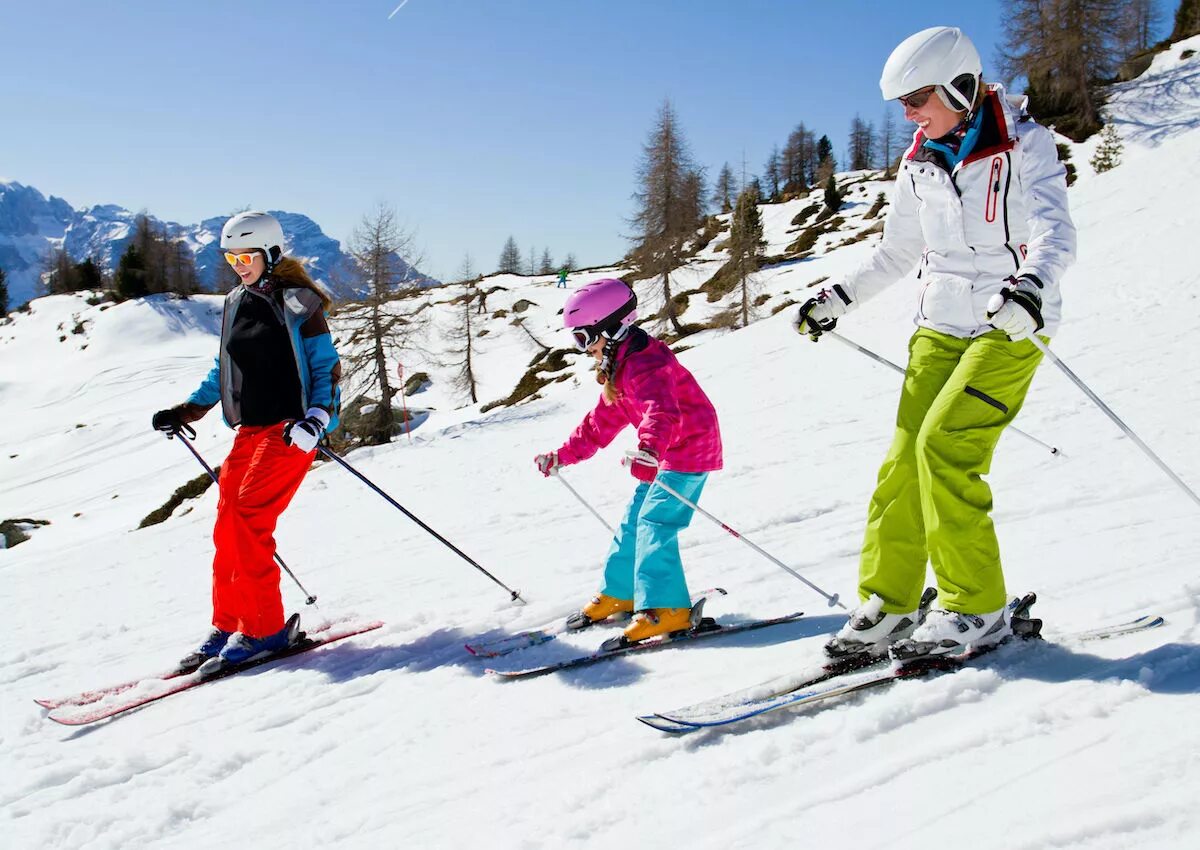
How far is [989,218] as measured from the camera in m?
2.84

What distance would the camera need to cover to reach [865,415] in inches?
398

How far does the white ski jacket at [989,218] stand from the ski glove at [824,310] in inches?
15.0

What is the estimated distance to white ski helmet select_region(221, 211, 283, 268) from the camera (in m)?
4.44

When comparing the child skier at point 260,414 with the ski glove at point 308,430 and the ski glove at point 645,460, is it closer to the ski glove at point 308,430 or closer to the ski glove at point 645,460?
the ski glove at point 308,430

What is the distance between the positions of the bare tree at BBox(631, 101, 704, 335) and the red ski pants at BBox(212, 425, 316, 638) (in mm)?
29511

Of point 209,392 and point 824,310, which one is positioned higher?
point 824,310

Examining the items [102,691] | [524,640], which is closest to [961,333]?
[524,640]

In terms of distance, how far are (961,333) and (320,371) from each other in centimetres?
343

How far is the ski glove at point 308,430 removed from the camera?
4.15 m

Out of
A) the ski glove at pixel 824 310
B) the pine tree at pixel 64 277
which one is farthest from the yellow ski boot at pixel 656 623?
the pine tree at pixel 64 277

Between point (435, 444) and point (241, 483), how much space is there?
994 cm

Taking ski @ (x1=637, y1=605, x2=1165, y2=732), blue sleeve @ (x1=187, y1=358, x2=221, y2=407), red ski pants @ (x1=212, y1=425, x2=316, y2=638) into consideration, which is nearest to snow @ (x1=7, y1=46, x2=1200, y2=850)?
ski @ (x1=637, y1=605, x2=1165, y2=732)

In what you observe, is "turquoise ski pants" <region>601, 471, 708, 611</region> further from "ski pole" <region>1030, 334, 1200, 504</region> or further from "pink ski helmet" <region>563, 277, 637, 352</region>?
"ski pole" <region>1030, 334, 1200, 504</region>

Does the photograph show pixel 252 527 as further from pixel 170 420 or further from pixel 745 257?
pixel 745 257
